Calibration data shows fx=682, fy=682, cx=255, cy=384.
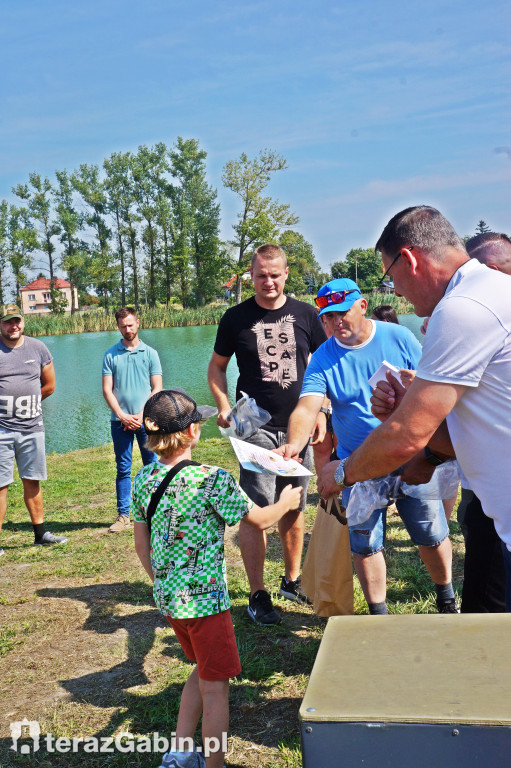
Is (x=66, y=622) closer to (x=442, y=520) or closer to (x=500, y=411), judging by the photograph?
(x=442, y=520)

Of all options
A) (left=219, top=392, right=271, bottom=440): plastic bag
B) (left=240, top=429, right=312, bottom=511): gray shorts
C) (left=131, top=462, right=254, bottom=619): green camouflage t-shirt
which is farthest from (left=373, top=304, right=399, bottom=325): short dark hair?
(left=131, top=462, right=254, bottom=619): green camouflage t-shirt

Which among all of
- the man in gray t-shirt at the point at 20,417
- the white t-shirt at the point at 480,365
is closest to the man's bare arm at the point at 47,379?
the man in gray t-shirt at the point at 20,417

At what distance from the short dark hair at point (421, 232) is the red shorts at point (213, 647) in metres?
1.68

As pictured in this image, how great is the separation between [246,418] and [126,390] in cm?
293

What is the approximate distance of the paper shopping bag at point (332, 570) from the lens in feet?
14.1

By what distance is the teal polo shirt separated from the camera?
724 centimetres

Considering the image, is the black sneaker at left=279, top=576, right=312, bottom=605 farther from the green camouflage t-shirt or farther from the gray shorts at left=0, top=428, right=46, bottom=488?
the gray shorts at left=0, top=428, right=46, bottom=488

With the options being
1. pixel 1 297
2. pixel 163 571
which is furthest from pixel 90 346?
pixel 163 571

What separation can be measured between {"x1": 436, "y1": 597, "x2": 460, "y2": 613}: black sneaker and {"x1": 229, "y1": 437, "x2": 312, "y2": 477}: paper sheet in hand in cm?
151

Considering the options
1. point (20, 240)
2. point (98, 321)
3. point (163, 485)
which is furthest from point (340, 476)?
point (20, 240)

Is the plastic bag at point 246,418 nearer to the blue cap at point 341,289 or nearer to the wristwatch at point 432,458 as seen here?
the blue cap at point 341,289

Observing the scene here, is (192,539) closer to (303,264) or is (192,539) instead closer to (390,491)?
(390,491)

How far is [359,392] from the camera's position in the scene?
387 cm

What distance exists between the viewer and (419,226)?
90.2 inches
